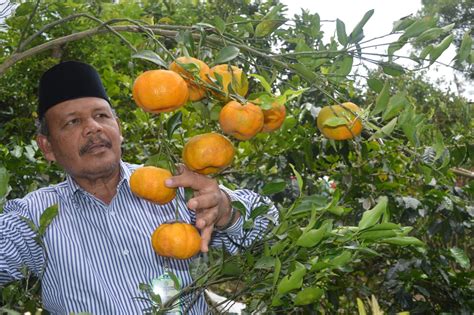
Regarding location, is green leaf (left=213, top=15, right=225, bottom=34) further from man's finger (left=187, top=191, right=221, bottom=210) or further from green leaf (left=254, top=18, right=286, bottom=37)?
man's finger (left=187, top=191, right=221, bottom=210)

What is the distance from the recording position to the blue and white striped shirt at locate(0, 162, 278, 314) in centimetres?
185

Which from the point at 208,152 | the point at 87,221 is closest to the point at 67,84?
the point at 87,221

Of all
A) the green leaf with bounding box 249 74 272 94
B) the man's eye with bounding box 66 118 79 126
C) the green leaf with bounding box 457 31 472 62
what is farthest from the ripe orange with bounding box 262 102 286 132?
the man's eye with bounding box 66 118 79 126

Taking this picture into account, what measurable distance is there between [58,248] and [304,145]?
0.91 metres

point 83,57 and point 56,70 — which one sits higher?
point 56,70

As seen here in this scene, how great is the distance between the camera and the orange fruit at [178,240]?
4.25 ft

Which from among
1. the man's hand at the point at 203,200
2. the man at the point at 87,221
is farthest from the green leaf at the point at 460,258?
the man's hand at the point at 203,200

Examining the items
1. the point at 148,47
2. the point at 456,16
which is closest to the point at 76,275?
the point at 148,47

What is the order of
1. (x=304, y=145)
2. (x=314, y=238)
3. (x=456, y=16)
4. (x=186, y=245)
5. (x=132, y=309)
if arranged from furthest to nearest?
1. (x=456, y=16)
2. (x=304, y=145)
3. (x=132, y=309)
4. (x=186, y=245)
5. (x=314, y=238)

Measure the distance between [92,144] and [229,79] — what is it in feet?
2.77

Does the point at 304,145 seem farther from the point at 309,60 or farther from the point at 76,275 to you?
the point at 309,60

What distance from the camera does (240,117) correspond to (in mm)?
1102

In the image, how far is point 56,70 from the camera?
6.41 feet

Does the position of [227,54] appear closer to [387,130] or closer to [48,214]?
[387,130]
